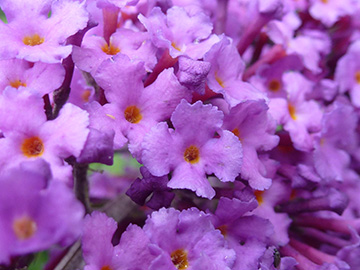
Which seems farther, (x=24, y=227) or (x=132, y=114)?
(x=132, y=114)

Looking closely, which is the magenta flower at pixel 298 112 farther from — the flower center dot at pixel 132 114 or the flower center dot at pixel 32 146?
the flower center dot at pixel 32 146

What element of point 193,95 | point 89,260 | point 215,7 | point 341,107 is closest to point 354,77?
point 341,107

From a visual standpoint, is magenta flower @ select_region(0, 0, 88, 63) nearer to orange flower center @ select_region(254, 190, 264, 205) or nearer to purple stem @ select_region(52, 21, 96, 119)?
purple stem @ select_region(52, 21, 96, 119)

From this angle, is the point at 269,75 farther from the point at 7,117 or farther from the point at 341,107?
A: the point at 7,117

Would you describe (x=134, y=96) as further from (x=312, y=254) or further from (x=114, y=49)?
(x=312, y=254)

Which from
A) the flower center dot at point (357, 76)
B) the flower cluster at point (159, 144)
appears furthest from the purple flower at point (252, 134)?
the flower center dot at point (357, 76)

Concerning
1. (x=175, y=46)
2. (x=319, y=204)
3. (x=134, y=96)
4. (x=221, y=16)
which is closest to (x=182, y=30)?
(x=175, y=46)

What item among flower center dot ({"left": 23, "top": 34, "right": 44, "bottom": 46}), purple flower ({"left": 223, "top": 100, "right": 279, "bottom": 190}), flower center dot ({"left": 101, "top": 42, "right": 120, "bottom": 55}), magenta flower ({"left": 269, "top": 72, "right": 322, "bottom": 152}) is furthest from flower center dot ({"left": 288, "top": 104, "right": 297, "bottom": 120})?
flower center dot ({"left": 23, "top": 34, "right": 44, "bottom": 46})
